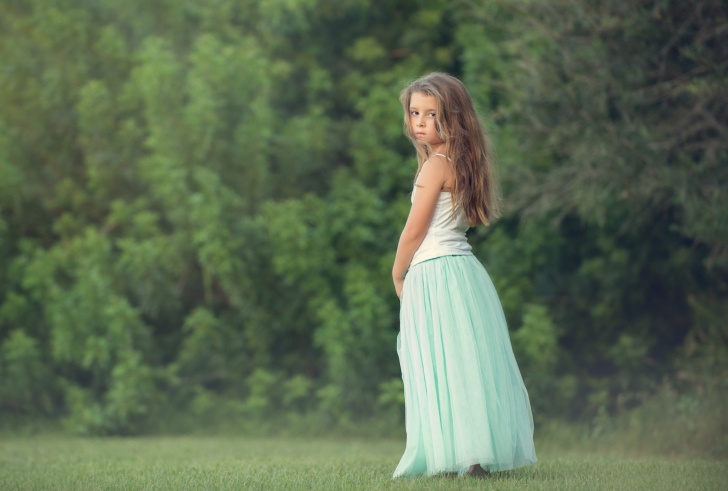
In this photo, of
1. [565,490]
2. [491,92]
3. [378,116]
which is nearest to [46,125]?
[378,116]

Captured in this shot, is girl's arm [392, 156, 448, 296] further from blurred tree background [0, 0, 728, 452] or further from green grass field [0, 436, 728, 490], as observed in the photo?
blurred tree background [0, 0, 728, 452]

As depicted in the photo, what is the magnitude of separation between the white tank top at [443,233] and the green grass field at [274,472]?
114cm

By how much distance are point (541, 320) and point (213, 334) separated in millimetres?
3546

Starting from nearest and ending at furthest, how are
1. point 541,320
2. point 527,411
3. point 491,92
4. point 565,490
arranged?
point 565,490
point 527,411
point 541,320
point 491,92

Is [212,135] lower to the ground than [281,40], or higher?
lower

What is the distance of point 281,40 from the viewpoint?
10.8 m

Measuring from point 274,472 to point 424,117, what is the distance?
2.19 meters

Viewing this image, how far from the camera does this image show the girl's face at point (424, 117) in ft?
15.6

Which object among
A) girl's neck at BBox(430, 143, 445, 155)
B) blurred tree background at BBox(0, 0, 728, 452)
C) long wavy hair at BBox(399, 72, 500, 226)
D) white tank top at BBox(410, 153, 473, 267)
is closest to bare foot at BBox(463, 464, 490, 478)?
white tank top at BBox(410, 153, 473, 267)

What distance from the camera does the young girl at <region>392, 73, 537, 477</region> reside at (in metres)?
4.56

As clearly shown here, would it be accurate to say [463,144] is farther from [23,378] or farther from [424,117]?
[23,378]

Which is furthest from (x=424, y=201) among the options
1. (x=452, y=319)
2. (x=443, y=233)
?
(x=452, y=319)

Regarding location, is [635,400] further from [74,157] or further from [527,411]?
[74,157]

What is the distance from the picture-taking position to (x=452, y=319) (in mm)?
4648
